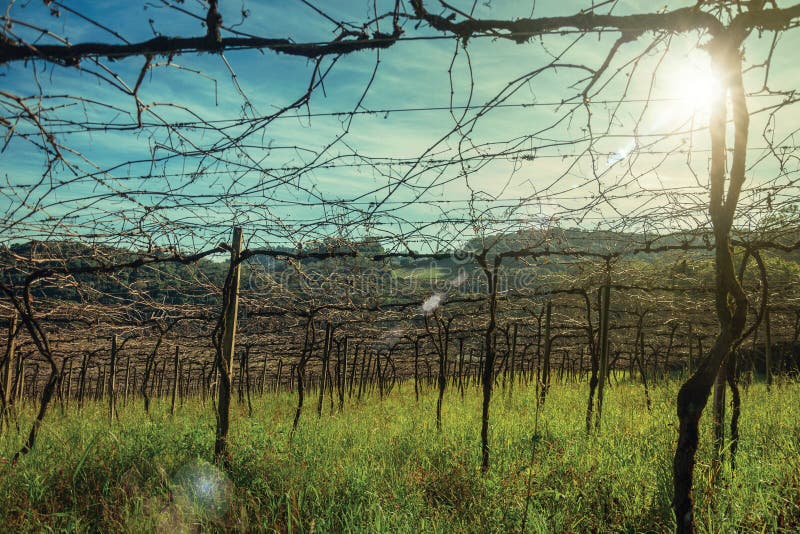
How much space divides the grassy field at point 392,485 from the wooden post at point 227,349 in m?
0.20

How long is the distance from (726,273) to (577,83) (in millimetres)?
1206

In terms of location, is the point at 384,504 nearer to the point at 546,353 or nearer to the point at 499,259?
the point at 499,259

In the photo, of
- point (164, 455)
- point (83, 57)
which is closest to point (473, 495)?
point (164, 455)

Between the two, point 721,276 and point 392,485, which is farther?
point 392,485

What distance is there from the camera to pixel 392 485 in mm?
4094

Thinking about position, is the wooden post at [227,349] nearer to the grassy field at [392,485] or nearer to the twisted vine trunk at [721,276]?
the grassy field at [392,485]

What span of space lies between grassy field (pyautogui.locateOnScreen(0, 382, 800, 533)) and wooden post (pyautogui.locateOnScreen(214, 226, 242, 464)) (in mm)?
198

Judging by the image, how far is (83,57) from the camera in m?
2.20

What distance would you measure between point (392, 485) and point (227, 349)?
6.78ft

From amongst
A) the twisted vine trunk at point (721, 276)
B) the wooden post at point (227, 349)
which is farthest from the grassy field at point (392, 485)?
the twisted vine trunk at point (721, 276)

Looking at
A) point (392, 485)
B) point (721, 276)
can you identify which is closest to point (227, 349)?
point (392, 485)

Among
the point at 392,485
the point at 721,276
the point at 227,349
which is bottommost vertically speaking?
the point at 392,485

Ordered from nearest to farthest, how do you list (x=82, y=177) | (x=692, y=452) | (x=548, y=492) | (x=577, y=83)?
1. (x=692, y=452)
2. (x=577, y=83)
3. (x=82, y=177)
4. (x=548, y=492)

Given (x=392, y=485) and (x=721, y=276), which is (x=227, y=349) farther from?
(x=721, y=276)
